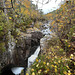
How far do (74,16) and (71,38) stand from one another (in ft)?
4.73

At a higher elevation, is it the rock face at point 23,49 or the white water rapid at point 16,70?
the rock face at point 23,49

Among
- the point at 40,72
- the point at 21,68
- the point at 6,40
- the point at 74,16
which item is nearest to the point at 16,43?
the point at 6,40

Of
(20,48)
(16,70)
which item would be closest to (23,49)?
(20,48)

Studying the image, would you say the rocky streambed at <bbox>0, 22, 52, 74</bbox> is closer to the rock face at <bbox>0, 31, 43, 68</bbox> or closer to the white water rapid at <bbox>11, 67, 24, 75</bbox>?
the rock face at <bbox>0, 31, 43, 68</bbox>

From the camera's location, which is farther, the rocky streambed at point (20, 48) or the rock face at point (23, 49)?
the rock face at point (23, 49)

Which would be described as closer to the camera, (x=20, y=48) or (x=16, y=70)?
(x=20, y=48)

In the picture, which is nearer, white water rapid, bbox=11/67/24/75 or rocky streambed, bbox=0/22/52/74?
rocky streambed, bbox=0/22/52/74

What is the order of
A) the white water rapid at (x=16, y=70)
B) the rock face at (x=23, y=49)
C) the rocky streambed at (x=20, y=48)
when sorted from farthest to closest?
the white water rapid at (x=16, y=70) < the rock face at (x=23, y=49) < the rocky streambed at (x=20, y=48)

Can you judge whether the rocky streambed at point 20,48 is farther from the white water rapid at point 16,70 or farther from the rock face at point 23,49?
the white water rapid at point 16,70

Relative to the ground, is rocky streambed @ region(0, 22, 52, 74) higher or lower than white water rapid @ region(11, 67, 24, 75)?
higher

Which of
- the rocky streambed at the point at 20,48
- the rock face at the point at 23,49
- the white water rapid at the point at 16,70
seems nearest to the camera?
the rocky streambed at the point at 20,48

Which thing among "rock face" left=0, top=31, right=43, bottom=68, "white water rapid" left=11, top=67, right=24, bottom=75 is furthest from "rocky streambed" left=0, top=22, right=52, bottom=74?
"white water rapid" left=11, top=67, right=24, bottom=75

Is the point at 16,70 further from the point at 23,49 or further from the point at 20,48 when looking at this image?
the point at 20,48

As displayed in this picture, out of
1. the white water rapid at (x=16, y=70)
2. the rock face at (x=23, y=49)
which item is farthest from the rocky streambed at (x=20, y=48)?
the white water rapid at (x=16, y=70)
